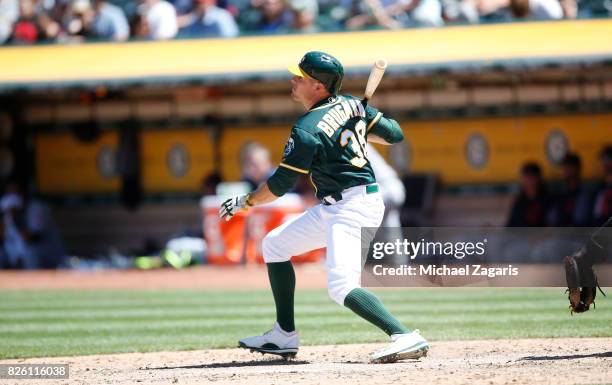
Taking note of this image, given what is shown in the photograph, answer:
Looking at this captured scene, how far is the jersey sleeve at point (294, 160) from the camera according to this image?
6238mm

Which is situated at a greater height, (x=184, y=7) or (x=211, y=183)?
(x=184, y=7)

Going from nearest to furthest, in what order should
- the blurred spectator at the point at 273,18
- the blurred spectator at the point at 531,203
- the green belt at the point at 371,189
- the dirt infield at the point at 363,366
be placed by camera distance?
the dirt infield at the point at 363,366 < the green belt at the point at 371,189 < the blurred spectator at the point at 531,203 < the blurred spectator at the point at 273,18

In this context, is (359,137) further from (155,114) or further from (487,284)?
(155,114)

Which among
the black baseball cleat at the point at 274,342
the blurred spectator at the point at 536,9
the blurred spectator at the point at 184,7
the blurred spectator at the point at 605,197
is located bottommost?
the black baseball cleat at the point at 274,342

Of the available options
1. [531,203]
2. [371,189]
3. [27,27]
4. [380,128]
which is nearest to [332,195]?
[371,189]

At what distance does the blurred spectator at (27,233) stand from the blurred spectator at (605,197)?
729 centimetres

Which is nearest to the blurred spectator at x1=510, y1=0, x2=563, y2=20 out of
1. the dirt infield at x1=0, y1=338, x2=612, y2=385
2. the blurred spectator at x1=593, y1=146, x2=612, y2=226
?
the blurred spectator at x1=593, y1=146, x2=612, y2=226

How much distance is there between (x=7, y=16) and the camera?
16.7 m

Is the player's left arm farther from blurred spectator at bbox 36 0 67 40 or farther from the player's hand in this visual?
blurred spectator at bbox 36 0 67 40

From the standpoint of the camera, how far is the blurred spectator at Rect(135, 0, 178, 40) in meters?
15.5

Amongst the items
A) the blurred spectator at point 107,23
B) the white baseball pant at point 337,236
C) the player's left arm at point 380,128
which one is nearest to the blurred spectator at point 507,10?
the blurred spectator at point 107,23

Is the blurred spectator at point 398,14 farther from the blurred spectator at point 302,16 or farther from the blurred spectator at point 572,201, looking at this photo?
the blurred spectator at point 572,201

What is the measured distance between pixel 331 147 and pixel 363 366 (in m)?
1.22

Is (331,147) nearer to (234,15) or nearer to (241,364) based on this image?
(241,364)
